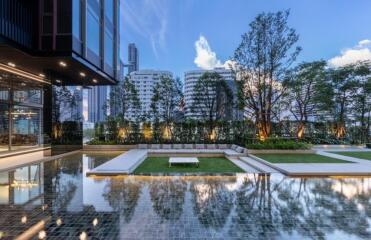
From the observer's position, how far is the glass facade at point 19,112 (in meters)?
14.7

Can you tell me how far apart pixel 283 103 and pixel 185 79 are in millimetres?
8433

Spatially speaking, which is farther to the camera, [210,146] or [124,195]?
[210,146]

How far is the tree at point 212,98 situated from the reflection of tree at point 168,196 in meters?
12.3

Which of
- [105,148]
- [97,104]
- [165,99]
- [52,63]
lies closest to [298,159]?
[165,99]

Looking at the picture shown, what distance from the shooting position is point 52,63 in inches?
477

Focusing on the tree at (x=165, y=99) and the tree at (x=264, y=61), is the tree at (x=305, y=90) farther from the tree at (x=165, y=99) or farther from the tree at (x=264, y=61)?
the tree at (x=165, y=99)

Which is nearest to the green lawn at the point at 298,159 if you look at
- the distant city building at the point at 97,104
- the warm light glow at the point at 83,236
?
the warm light glow at the point at 83,236

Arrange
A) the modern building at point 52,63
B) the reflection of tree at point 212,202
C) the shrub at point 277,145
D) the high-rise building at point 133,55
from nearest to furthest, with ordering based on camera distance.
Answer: the reflection of tree at point 212,202, the modern building at point 52,63, the shrub at point 277,145, the high-rise building at point 133,55

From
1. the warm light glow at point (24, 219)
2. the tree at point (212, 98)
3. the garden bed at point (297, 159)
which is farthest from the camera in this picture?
the tree at point (212, 98)

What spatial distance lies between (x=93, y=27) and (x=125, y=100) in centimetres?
794

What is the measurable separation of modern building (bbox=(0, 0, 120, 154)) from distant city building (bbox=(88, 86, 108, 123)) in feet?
7.94

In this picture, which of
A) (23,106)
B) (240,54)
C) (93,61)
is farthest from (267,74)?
(23,106)

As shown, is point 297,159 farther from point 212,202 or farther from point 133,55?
point 133,55

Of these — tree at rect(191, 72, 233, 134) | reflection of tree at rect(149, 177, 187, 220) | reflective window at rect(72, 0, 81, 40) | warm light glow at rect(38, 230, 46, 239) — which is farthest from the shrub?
warm light glow at rect(38, 230, 46, 239)
